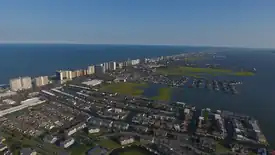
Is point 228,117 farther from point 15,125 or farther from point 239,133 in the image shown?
point 15,125

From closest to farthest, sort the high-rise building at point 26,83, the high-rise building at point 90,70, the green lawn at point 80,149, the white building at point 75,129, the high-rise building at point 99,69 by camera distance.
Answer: the green lawn at point 80,149, the white building at point 75,129, the high-rise building at point 26,83, the high-rise building at point 90,70, the high-rise building at point 99,69

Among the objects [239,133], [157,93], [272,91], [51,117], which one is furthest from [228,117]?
[51,117]

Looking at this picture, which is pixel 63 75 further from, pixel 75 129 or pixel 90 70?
pixel 75 129

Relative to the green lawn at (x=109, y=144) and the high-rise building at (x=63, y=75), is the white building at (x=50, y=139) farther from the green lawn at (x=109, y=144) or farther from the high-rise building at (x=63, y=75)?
the high-rise building at (x=63, y=75)

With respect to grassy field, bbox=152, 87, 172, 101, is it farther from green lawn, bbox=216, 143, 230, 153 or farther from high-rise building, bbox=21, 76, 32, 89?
high-rise building, bbox=21, 76, 32, 89

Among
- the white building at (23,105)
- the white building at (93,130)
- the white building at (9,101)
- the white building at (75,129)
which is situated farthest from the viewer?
the white building at (9,101)

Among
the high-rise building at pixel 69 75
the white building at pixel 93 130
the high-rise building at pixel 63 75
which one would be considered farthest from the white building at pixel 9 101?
the white building at pixel 93 130

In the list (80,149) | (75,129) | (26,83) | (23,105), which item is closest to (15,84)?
(26,83)
